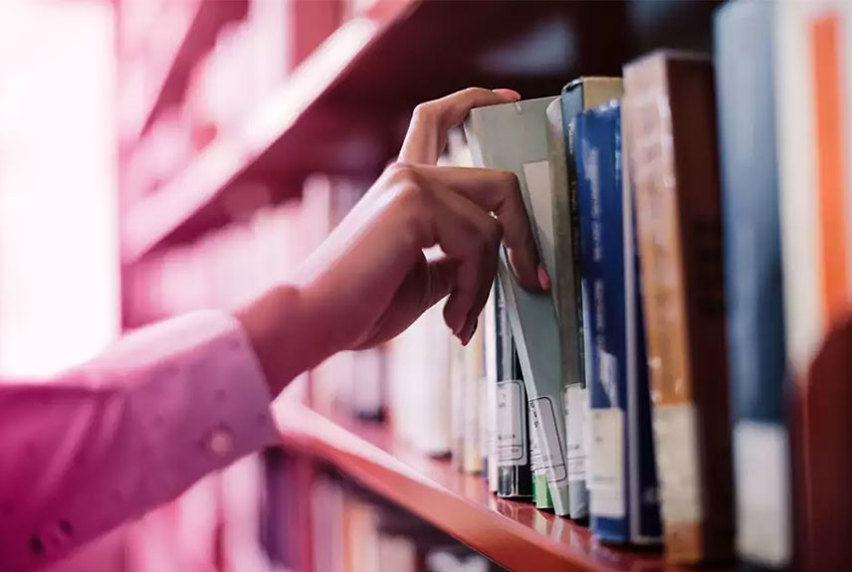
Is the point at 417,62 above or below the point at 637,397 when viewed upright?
above

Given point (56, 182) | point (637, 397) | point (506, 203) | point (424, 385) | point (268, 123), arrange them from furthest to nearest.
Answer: point (56, 182), point (268, 123), point (424, 385), point (506, 203), point (637, 397)

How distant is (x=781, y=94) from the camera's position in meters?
0.38

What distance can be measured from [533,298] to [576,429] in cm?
9


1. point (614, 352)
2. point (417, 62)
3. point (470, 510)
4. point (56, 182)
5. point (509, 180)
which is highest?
point (56, 182)

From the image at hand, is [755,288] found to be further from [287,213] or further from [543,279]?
[287,213]

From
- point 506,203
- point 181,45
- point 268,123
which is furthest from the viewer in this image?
point 181,45

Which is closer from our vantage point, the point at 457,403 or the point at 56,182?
the point at 457,403

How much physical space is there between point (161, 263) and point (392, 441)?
1.78 m

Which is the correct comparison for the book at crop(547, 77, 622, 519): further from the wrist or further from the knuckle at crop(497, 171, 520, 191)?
the wrist

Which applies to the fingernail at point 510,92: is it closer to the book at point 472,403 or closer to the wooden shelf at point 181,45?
the book at point 472,403

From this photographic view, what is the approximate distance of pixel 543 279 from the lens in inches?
23.0

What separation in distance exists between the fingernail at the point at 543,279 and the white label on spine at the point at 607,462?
0.32 feet

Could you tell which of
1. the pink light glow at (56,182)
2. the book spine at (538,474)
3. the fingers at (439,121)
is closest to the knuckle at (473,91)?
the fingers at (439,121)

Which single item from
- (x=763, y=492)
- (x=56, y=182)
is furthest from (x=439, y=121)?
(x=56, y=182)
